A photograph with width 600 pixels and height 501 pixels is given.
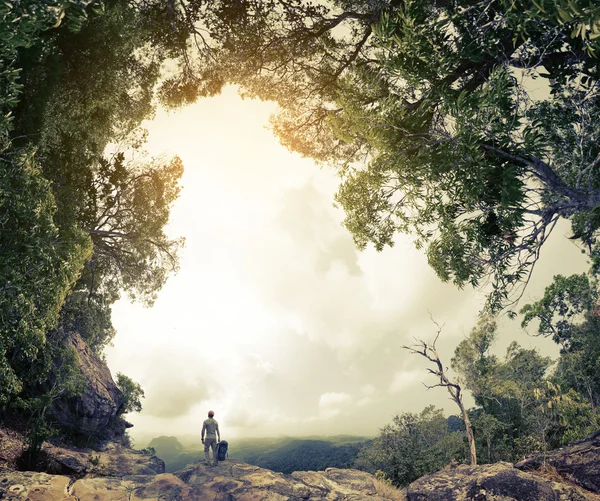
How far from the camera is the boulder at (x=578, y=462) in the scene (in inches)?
289

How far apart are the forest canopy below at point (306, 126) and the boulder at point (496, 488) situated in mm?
3851

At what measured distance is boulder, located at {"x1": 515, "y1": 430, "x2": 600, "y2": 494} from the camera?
Result: 7.33m

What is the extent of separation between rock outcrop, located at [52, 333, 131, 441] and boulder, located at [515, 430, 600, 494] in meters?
20.3

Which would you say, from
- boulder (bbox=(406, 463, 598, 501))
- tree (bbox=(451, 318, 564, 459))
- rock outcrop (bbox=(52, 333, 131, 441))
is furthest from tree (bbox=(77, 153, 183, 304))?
tree (bbox=(451, 318, 564, 459))

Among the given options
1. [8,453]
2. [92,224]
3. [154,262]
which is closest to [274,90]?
[92,224]

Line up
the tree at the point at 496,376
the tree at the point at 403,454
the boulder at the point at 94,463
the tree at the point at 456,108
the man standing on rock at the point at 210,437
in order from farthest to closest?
the tree at the point at 496,376
the tree at the point at 403,454
the boulder at the point at 94,463
the man standing on rock at the point at 210,437
the tree at the point at 456,108

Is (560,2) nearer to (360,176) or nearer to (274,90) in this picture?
(360,176)

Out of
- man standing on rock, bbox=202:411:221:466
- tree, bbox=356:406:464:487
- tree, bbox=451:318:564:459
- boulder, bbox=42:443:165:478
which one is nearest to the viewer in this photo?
man standing on rock, bbox=202:411:221:466

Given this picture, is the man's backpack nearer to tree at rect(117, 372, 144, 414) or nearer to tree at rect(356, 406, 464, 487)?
tree at rect(356, 406, 464, 487)

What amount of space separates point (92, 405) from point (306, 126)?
2070 centimetres

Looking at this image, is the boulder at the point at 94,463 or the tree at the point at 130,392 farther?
the tree at the point at 130,392

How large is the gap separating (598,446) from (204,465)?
429 inches

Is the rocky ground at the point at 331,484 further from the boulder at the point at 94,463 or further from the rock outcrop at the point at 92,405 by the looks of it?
the rock outcrop at the point at 92,405

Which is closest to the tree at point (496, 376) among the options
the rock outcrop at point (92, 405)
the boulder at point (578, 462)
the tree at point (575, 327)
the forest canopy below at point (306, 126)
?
the tree at point (575, 327)
